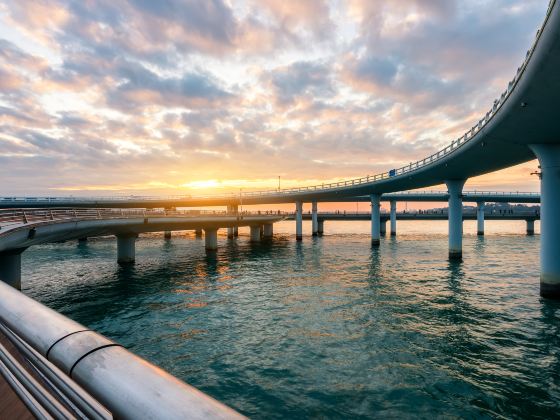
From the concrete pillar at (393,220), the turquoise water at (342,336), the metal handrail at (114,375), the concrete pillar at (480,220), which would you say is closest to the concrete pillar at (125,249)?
the turquoise water at (342,336)

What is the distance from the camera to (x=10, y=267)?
81.3 ft

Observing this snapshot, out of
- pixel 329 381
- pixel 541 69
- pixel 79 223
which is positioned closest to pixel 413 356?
pixel 329 381

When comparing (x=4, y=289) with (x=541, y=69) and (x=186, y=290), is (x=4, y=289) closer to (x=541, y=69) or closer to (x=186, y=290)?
(x=541, y=69)

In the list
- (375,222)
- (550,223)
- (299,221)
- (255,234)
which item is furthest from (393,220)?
(550,223)

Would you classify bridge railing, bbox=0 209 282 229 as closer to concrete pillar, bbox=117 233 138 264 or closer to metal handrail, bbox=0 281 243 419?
concrete pillar, bbox=117 233 138 264

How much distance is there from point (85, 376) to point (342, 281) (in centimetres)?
3050

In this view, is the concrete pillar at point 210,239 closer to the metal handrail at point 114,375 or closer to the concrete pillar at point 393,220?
the metal handrail at point 114,375

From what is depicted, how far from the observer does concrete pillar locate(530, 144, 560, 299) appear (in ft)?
79.9

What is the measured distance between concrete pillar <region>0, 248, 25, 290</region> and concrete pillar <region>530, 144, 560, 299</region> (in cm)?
4061

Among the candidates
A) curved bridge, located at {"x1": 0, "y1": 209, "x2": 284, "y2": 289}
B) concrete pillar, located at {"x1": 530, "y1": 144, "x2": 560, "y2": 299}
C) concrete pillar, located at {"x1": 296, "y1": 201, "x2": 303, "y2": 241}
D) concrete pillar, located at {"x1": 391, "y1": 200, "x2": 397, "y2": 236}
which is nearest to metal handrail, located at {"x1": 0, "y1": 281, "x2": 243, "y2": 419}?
curved bridge, located at {"x1": 0, "y1": 209, "x2": 284, "y2": 289}

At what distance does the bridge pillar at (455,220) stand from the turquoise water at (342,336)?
1183 centimetres

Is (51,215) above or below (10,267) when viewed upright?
above

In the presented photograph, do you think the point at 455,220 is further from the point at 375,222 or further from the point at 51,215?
the point at 51,215

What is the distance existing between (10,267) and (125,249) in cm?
1995
